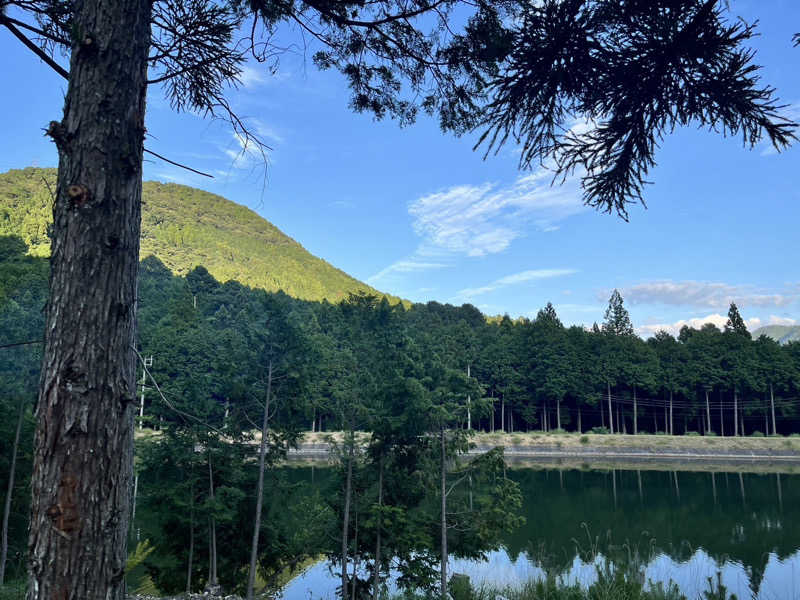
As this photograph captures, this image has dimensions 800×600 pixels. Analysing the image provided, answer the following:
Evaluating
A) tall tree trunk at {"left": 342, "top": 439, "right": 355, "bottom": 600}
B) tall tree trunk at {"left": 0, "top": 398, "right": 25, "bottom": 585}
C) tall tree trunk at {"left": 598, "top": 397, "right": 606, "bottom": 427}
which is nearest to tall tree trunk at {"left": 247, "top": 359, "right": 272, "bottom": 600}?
tall tree trunk at {"left": 342, "top": 439, "right": 355, "bottom": 600}

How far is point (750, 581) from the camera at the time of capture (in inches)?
472

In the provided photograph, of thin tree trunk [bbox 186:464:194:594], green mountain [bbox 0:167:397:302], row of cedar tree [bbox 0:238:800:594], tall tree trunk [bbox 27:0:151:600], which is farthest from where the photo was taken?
green mountain [bbox 0:167:397:302]

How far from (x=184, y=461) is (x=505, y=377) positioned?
38773 mm

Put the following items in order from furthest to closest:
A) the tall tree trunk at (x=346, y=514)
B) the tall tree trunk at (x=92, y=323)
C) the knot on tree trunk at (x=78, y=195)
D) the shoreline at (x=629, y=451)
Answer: the shoreline at (x=629, y=451) → the tall tree trunk at (x=346, y=514) → the knot on tree trunk at (x=78, y=195) → the tall tree trunk at (x=92, y=323)

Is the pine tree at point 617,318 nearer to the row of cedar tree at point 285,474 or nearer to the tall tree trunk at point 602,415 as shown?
the tall tree trunk at point 602,415

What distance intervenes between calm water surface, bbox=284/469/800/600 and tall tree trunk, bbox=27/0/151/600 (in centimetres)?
796

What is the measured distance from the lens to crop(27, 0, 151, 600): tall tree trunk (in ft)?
7.16

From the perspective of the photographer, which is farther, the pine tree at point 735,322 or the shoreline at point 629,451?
the pine tree at point 735,322

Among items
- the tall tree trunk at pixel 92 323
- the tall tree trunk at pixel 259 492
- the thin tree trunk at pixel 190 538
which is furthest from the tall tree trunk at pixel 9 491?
the tall tree trunk at pixel 92 323

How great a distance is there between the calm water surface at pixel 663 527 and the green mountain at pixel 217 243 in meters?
88.9

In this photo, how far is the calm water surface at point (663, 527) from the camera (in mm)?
12305

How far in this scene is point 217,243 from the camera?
159m

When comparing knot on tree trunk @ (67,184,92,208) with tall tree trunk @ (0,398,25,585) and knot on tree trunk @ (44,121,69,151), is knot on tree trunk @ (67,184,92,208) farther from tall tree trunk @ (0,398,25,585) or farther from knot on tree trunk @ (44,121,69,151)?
tall tree trunk @ (0,398,25,585)

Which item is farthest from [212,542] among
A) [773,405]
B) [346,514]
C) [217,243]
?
[217,243]
